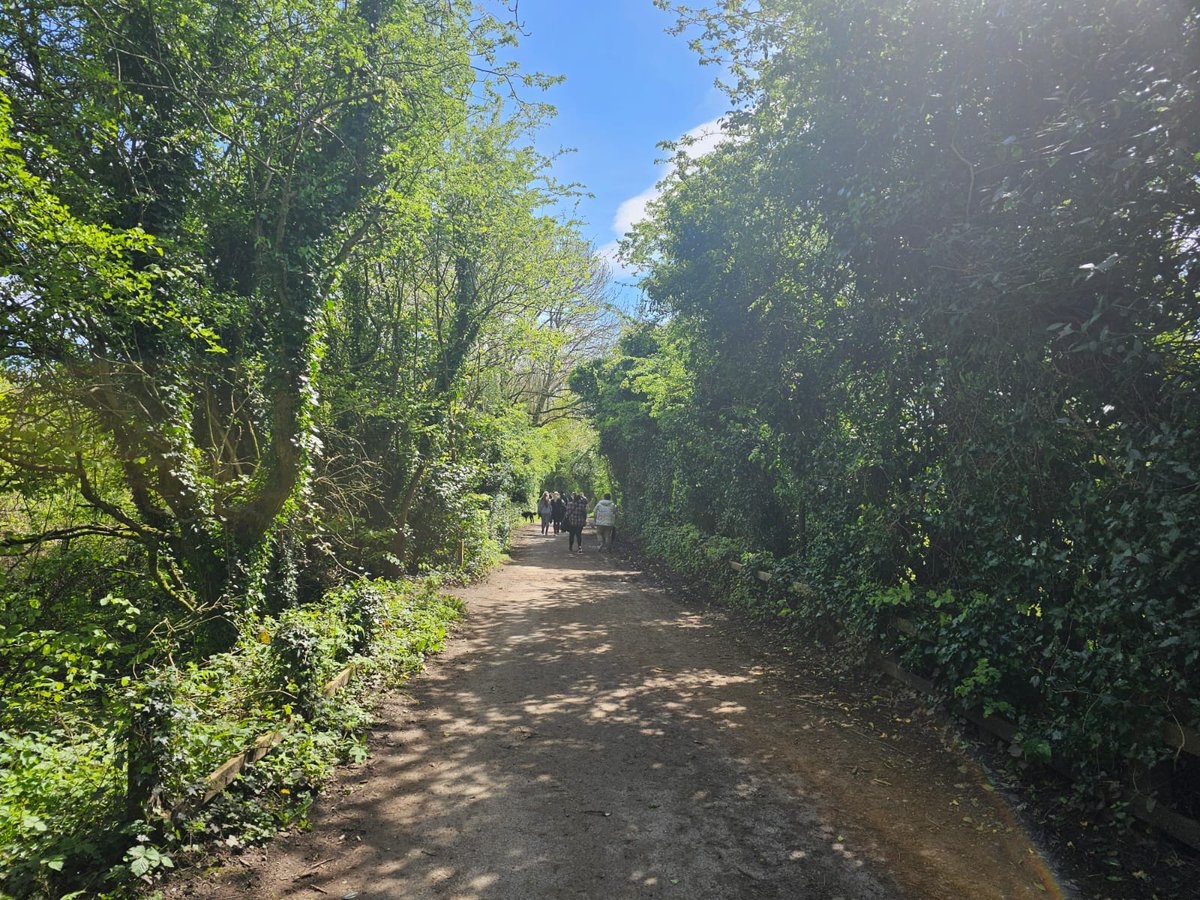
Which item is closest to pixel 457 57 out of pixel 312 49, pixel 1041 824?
pixel 312 49

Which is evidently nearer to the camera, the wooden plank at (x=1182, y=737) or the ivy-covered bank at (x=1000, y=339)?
the wooden plank at (x=1182, y=737)

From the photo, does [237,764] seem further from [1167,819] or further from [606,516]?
[606,516]

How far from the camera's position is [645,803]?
13.9 feet

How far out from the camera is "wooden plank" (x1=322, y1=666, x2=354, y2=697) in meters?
5.66

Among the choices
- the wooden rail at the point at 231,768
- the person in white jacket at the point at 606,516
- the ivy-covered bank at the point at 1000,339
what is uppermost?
the ivy-covered bank at the point at 1000,339

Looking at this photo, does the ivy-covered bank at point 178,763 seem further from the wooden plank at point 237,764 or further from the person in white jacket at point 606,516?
the person in white jacket at point 606,516

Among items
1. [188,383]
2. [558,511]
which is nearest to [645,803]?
[188,383]

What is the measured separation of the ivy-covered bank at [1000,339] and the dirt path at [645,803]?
3.24 ft

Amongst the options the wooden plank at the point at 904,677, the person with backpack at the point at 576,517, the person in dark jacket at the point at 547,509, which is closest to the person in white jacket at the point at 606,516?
the person with backpack at the point at 576,517

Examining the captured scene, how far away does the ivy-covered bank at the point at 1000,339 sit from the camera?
3.69m

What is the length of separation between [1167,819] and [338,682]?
19.8 ft

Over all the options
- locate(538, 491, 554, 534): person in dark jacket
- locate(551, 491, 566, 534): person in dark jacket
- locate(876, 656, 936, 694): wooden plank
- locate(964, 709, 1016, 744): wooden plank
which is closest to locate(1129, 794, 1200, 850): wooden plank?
locate(964, 709, 1016, 744): wooden plank

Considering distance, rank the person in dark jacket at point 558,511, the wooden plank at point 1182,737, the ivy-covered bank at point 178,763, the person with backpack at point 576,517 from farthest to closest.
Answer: the person in dark jacket at point 558,511 → the person with backpack at point 576,517 → the wooden plank at point 1182,737 → the ivy-covered bank at point 178,763

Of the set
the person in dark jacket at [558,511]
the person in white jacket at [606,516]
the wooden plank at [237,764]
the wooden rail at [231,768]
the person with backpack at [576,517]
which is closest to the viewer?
the wooden rail at [231,768]
